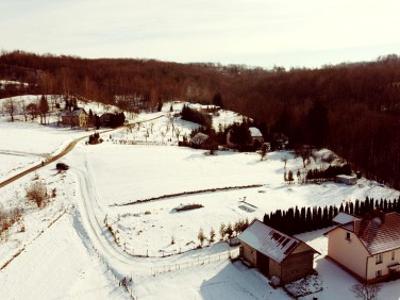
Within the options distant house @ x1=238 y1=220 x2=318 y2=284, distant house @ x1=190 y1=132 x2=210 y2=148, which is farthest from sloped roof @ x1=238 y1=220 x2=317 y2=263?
distant house @ x1=190 y1=132 x2=210 y2=148

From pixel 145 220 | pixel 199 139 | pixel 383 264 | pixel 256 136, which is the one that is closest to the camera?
pixel 383 264

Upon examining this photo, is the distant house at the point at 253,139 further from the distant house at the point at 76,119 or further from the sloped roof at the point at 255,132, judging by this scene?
the distant house at the point at 76,119

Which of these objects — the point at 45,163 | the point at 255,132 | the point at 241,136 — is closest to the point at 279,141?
the point at 255,132

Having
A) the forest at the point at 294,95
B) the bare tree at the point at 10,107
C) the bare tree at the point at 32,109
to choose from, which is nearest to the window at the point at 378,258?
the forest at the point at 294,95

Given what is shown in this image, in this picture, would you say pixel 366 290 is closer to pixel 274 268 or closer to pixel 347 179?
pixel 274 268

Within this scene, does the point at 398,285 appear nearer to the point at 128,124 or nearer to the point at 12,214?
the point at 12,214

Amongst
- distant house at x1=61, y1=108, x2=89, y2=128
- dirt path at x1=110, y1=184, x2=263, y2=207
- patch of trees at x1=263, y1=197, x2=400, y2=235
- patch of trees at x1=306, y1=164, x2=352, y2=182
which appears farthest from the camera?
distant house at x1=61, y1=108, x2=89, y2=128

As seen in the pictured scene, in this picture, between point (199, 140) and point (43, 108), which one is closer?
point (199, 140)

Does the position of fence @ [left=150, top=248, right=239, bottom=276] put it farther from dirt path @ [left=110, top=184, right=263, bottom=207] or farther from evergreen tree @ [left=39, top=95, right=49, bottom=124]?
evergreen tree @ [left=39, top=95, right=49, bottom=124]
